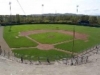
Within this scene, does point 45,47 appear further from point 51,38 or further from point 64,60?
point 64,60

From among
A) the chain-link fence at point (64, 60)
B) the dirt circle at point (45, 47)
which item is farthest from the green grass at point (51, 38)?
the chain-link fence at point (64, 60)

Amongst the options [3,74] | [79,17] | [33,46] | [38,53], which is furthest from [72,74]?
[79,17]

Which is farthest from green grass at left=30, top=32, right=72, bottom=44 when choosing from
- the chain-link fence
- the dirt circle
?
the chain-link fence

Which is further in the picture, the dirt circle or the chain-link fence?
the dirt circle

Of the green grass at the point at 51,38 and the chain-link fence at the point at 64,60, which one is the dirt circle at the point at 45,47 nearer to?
the green grass at the point at 51,38

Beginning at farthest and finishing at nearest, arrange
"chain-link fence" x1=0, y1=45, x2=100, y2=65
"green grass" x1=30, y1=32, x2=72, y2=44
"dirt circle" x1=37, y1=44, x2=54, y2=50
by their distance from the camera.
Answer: "green grass" x1=30, y1=32, x2=72, y2=44, "dirt circle" x1=37, y1=44, x2=54, y2=50, "chain-link fence" x1=0, y1=45, x2=100, y2=65

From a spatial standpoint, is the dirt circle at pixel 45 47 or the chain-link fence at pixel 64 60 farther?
the dirt circle at pixel 45 47

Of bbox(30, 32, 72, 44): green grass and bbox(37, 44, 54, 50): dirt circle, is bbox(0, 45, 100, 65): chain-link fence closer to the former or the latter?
bbox(37, 44, 54, 50): dirt circle

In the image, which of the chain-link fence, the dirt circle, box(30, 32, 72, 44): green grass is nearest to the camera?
the chain-link fence

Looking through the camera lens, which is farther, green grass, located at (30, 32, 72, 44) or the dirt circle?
green grass, located at (30, 32, 72, 44)

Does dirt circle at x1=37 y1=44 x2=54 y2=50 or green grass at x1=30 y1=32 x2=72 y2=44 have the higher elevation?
green grass at x1=30 y1=32 x2=72 y2=44

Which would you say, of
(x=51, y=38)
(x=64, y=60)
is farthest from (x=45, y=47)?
(x=64, y=60)
